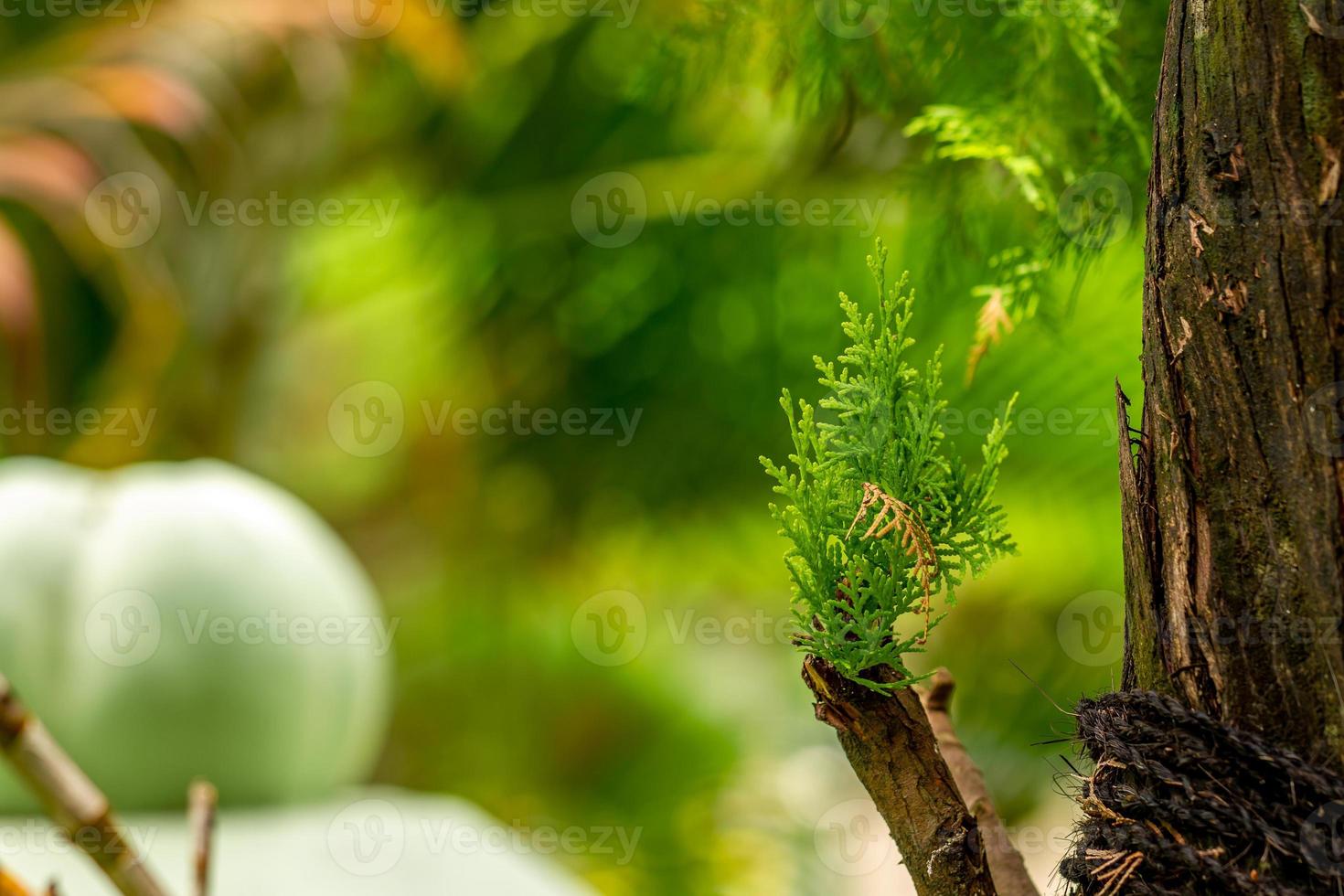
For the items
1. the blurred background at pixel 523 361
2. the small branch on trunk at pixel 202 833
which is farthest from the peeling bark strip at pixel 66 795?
the blurred background at pixel 523 361

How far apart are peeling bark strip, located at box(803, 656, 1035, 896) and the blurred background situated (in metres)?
0.36

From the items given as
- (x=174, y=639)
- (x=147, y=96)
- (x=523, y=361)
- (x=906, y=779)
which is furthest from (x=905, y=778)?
(x=523, y=361)

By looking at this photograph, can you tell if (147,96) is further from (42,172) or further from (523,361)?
(523,361)

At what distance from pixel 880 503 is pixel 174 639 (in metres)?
Result: 0.36

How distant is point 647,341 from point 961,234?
60 centimetres

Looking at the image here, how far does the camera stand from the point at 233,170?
0.86 metres

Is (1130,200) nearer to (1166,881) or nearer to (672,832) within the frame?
(1166,881)

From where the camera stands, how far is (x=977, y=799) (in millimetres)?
211

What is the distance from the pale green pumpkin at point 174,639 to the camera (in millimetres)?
449

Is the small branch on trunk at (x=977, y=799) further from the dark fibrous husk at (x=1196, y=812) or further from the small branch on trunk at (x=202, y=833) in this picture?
the small branch on trunk at (x=202, y=833)

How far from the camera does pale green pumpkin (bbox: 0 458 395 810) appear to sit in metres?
0.45

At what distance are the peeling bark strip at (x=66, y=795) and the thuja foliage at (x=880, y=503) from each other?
5.6 inches

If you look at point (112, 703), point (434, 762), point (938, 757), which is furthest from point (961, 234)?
point (434, 762)

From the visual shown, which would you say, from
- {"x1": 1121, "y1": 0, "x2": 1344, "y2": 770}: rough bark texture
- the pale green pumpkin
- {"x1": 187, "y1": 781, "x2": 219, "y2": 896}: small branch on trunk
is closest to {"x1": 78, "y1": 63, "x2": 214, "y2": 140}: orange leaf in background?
the pale green pumpkin
